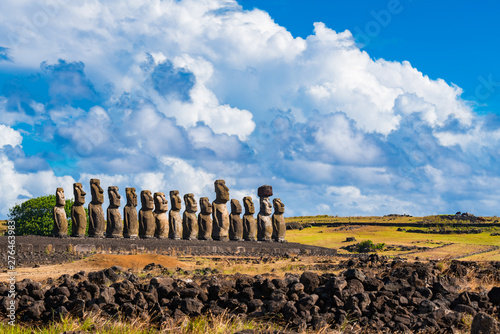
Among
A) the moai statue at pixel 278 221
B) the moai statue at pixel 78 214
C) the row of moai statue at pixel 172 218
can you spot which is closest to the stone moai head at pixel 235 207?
the row of moai statue at pixel 172 218

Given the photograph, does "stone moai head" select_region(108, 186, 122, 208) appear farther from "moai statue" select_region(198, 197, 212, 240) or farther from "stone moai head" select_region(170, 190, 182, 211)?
"moai statue" select_region(198, 197, 212, 240)

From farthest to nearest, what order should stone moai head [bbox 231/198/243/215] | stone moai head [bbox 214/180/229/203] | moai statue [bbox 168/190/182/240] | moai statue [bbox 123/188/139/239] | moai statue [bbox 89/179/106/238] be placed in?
stone moai head [bbox 231/198/243/215], stone moai head [bbox 214/180/229/203], moai statue [bbox 168/190/182/240], moai statue [bbox 123/188/139/239], moai statue [bbox 89/179/106/238]

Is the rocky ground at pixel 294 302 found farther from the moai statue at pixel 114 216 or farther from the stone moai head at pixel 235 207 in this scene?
the stone moai head at pixel 235 207

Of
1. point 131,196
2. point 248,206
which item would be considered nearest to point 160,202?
point 131,196

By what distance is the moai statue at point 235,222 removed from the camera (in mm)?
32094

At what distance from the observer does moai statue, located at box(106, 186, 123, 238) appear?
92.0 feet

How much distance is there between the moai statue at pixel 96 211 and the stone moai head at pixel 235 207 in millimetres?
7695

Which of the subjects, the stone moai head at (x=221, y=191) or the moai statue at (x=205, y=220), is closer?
the moai statue at (x=205, y=220)

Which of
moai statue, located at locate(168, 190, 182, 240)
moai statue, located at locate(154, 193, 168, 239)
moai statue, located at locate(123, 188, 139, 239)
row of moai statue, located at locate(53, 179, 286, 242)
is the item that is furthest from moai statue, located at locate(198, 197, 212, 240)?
moai statue, located at locate(123, 188, 139, 239)

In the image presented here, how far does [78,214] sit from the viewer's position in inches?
1081

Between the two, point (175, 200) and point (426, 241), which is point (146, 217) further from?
point (426, 241)

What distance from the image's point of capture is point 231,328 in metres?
8.05

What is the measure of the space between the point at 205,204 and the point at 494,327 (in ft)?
81.2

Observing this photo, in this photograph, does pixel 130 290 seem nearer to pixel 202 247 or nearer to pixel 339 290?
pixel 339 290
